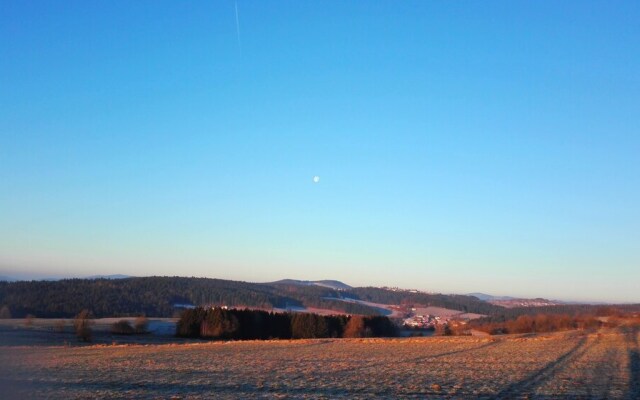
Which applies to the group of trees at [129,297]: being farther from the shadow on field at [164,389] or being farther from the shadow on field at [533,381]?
the shadow on field at [533,381]

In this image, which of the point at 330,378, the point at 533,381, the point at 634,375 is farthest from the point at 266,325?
the point at 533,381

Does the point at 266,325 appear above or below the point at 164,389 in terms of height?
above

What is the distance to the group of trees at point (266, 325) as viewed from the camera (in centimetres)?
9857

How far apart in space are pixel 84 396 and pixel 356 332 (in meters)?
84.7

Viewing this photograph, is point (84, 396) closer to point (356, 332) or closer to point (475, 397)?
point (475, 397)

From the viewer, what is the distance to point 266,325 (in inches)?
4107

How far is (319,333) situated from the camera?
10144cm

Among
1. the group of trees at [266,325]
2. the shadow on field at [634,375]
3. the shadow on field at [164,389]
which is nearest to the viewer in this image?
the shadow on field at [164,389]

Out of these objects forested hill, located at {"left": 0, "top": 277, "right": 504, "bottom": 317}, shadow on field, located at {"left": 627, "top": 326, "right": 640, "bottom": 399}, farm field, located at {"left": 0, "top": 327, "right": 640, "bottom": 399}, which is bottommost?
farm field, located at {"left": 0, "top": 327, "right": 640, "bottom": 399}

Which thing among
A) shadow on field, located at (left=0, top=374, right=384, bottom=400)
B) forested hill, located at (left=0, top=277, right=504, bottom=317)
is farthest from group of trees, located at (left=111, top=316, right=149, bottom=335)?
shadow on field, located at (left=0, top=374, right=384, bottom=400)

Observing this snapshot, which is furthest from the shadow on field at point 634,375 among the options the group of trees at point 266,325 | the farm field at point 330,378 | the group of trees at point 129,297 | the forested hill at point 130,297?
the group of trees at point 129,297

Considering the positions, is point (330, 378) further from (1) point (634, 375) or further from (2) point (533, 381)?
(1) point (634, 375)

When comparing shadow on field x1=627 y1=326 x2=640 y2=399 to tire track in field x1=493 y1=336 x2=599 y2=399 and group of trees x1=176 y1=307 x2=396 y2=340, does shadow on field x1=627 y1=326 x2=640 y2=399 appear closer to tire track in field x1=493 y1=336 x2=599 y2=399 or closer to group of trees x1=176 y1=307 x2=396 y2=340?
tire track in field x1=493 y1=336 x2=599 y2=399

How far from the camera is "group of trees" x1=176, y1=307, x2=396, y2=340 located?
98.6 meters
